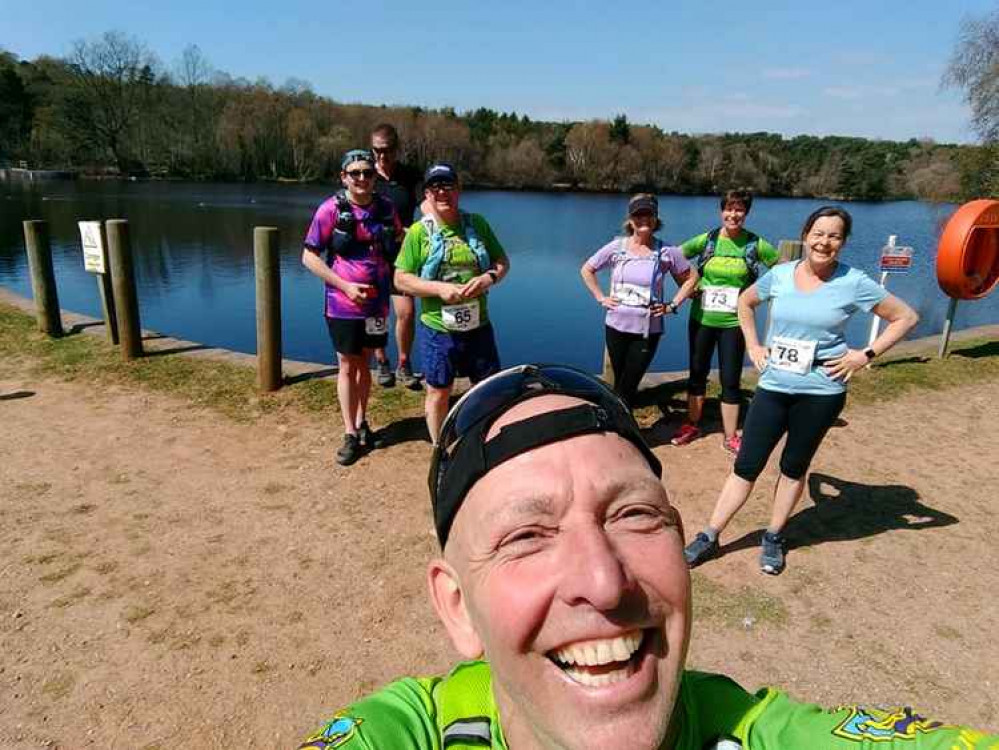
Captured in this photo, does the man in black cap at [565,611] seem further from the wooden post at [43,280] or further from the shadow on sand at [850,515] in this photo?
the wooden post at [43,280]

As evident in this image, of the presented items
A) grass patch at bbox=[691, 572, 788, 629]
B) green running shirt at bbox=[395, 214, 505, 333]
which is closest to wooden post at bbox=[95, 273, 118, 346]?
green running shirt at bbox=[395, 214, 505, 333]

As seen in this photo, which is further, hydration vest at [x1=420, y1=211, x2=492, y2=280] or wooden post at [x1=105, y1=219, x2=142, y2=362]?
wooden post at [x1=105, y1=219, x2=142, y2=362]

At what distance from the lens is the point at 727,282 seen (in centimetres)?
526

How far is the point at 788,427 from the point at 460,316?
2267 millimetres

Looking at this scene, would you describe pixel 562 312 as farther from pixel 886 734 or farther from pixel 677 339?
pixel 886 734

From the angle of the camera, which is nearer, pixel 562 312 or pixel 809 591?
pixel 809 591

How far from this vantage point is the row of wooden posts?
6309mm

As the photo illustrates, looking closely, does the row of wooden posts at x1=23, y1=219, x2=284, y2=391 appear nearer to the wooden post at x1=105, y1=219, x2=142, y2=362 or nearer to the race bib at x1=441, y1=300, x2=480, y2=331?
the wooden post at x1=105, y1=219, x2=142, y2=362

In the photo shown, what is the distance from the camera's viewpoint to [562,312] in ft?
43.5

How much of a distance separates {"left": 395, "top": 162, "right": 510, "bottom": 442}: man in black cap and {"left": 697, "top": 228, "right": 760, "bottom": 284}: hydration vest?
1893mm

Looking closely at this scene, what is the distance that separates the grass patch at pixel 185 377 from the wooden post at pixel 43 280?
0.65 feet

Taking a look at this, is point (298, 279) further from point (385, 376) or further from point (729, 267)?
point (729, 267)

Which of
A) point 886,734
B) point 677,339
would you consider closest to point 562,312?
point 677,339

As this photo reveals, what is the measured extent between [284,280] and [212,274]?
2.63m
